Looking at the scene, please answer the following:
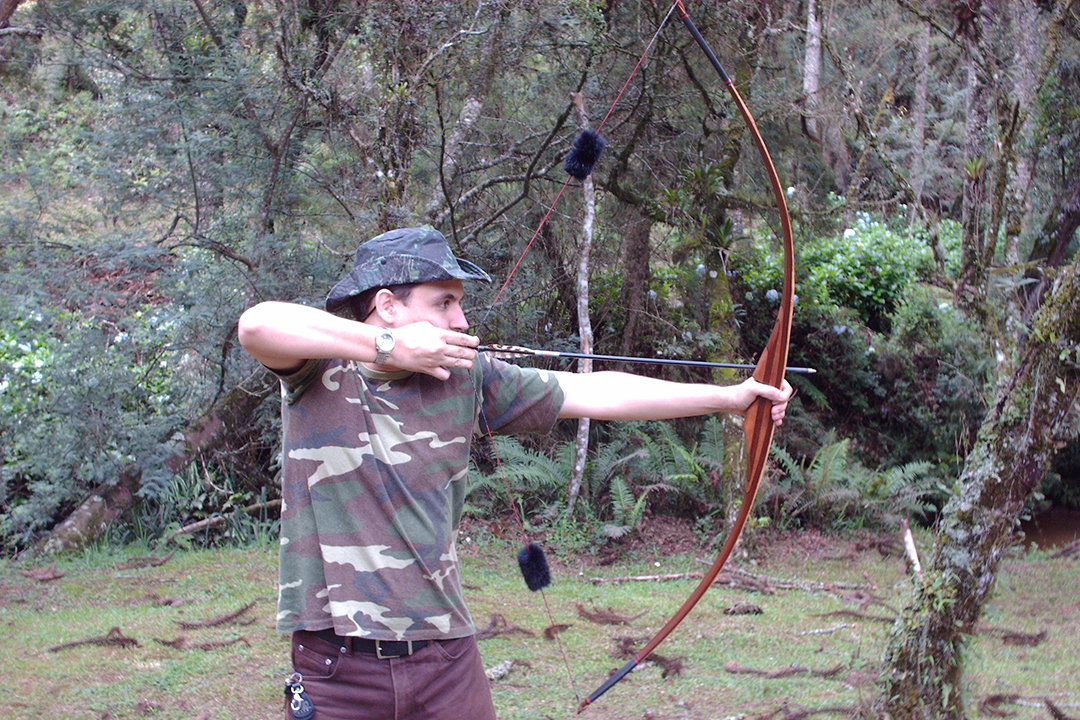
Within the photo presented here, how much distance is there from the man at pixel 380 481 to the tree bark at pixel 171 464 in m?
4.18

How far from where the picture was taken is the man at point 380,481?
1.69 meters

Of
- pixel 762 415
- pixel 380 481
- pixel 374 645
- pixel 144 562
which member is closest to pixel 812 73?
pixel 762 415

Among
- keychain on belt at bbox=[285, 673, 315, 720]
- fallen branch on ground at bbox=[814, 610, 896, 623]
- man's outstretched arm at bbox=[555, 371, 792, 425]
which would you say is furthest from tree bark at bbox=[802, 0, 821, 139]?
keychain on belt at bbox=[285, 673, 315, 720]

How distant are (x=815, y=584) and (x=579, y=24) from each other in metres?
3.62

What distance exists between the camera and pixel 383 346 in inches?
67.0

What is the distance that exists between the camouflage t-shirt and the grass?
5.46 ft

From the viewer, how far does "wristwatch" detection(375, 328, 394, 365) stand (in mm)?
1699

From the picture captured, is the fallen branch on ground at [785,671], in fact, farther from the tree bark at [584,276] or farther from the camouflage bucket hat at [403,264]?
the camouflage bucket hat at [403,264]

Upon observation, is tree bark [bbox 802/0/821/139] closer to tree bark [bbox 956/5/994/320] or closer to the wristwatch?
tree bark [bbox 956/5/994/320]

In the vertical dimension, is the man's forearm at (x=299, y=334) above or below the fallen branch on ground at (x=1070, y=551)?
above

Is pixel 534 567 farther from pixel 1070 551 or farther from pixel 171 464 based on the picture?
pixel 1070 551

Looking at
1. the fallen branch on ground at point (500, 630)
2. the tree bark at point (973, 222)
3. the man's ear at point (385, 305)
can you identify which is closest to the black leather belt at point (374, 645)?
the man's ear at point (385, 305)

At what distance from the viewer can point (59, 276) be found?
18.4 feet

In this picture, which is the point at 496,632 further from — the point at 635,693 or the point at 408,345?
the point at 408,345
